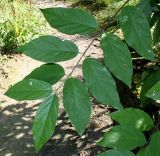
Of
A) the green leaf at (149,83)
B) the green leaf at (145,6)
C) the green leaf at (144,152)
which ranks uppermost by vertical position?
the green leaf at (145,6)

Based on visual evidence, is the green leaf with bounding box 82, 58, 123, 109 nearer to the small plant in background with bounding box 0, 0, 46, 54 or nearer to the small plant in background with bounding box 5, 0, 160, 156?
the small plant in background with bounding box 5, 0, 160, 156

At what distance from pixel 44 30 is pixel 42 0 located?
174 inches

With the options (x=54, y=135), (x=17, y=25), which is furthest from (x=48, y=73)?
(x=17, y=25)

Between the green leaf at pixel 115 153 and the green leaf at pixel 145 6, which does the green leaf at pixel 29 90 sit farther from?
the green leaf at pixel 145 6

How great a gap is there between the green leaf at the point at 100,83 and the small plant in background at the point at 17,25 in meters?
7.38

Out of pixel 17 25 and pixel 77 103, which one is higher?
pixel 77 103

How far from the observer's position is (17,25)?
8445 millimetres

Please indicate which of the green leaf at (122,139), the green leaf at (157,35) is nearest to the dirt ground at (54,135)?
the green leaf at (157,35)

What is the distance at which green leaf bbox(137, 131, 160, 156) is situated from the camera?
732 millimetres

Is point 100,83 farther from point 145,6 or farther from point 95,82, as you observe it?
point 145,6

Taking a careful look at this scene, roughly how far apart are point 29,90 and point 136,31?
284mm

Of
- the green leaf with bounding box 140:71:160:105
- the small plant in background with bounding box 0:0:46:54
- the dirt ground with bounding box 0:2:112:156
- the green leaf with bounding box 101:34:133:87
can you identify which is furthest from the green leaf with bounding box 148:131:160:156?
the small plant in background with bounding box 0:0:46:54

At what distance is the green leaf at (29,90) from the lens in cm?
81

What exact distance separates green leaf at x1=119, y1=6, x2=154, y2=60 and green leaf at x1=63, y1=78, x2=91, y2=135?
158 millimetres
